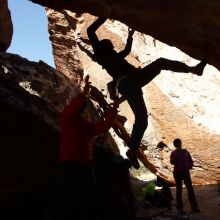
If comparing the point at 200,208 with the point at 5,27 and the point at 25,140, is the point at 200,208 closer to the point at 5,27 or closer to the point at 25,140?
the point at 25,140

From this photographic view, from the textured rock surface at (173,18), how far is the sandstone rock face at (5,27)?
1031 cm

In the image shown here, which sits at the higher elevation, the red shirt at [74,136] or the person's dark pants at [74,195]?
the red shirt at [74,136]

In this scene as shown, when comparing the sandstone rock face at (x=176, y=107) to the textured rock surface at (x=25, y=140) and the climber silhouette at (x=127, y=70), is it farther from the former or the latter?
the climber silhouette at (x=127, y=70)

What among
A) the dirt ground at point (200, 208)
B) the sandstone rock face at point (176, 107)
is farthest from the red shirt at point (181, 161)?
the sandstone rock face at point (176, 107)

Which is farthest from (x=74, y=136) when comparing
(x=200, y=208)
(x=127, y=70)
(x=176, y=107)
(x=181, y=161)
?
(x=176, y=107)

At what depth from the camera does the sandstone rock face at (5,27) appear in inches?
735

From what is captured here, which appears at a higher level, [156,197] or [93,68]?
[93,68]

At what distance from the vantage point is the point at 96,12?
871 cm

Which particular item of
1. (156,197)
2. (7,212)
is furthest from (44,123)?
(156,197)

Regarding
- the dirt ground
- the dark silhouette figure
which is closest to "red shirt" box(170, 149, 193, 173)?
the dark silhouette figure

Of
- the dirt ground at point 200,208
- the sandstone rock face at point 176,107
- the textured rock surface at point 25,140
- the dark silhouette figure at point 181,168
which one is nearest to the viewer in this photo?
the textured rock surface at point 25,140

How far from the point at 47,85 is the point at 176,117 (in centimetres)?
556

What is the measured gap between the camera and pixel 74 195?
579 centimetres

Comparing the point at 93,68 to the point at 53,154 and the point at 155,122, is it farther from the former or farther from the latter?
the point at 53,154
